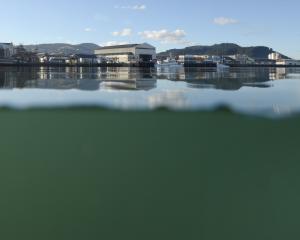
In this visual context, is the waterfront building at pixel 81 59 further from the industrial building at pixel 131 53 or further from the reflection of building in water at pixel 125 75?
the reflection of building in water at pixel 125 75

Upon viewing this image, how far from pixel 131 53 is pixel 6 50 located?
22.0 meters

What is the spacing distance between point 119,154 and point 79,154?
111cm

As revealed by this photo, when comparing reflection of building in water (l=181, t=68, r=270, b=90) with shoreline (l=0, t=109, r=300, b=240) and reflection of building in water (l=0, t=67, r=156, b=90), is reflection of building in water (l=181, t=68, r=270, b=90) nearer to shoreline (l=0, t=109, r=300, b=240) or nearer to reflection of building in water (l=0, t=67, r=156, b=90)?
reflection of building in water (l=0, t=67, r=156, b=90)

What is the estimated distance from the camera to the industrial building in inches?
2803

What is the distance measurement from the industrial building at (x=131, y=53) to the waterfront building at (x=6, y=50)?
16.4 metres

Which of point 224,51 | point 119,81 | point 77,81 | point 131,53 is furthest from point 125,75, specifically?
point 224,51

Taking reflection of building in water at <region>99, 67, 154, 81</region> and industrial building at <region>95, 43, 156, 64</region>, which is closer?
reflection of building in water at <region>99, 67, 154, 81</region>

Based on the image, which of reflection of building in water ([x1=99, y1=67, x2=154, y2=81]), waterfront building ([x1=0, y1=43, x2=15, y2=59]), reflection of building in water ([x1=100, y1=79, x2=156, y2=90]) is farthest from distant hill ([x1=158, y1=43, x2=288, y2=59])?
reflection of building in water ([x1=100, y1=79, x2=156, y2=90])

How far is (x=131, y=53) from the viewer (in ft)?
239

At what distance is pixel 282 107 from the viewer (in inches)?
515

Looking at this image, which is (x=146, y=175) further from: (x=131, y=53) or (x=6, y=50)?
(x=131, y=53)

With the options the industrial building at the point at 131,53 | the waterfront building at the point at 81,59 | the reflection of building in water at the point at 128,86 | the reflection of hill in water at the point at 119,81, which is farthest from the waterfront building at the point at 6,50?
the reflection of building in water at the point at 128,86

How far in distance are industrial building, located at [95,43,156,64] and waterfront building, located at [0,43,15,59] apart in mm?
16354

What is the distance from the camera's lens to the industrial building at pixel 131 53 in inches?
2803
